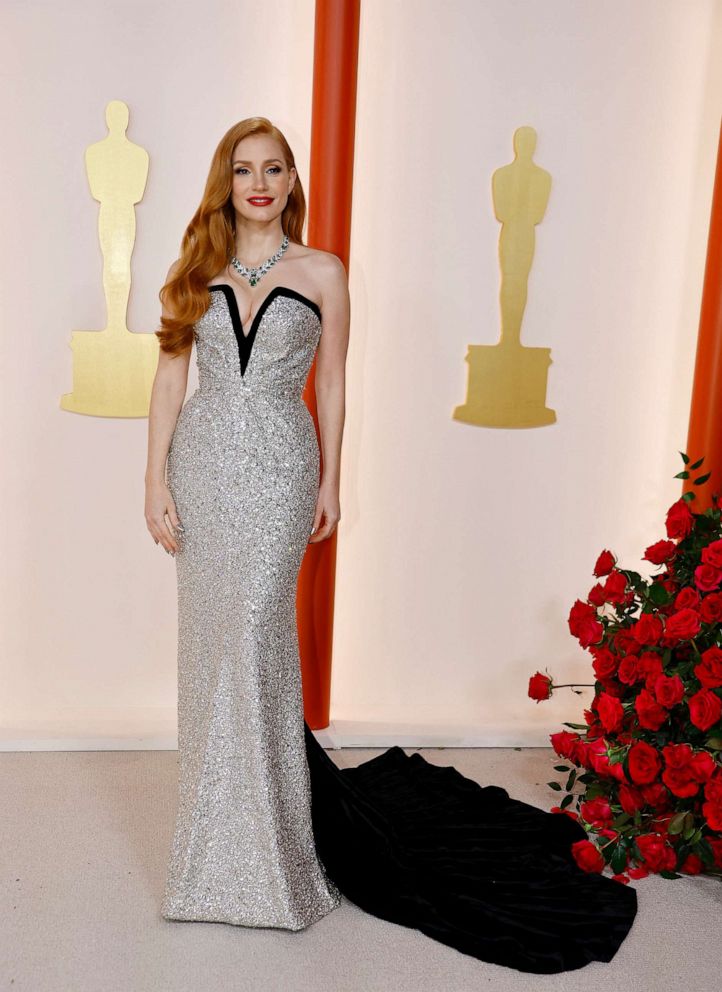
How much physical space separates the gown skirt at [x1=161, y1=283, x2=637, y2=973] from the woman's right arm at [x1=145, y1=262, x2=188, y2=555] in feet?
0.17

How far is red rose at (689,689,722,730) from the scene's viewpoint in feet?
9.48

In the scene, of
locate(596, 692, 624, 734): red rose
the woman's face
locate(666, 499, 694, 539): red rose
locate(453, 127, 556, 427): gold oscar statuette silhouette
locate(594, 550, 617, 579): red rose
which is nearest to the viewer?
the woman's face

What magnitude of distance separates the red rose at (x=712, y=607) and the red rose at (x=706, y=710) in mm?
213

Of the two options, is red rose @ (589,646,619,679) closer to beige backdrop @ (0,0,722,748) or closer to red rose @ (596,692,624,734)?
red rose @ (596,692,624,734)

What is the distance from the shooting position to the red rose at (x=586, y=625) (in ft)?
10.7

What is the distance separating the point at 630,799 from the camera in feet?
10.0

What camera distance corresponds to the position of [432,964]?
2.55m

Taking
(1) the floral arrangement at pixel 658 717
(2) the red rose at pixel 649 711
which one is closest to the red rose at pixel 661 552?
(1) the floral arrangement at pixel 658 717

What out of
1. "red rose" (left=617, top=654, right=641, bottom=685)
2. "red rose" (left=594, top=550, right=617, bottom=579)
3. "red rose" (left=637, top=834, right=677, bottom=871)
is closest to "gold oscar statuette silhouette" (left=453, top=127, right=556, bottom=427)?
"red rose" (left=594, top=550, right=617, bottom=579)

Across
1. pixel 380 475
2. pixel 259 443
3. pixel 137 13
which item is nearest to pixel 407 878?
pixel 259 443

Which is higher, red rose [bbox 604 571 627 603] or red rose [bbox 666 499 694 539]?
red rose [bbox 666 499 694 539]

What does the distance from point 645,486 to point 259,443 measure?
203 centimetres

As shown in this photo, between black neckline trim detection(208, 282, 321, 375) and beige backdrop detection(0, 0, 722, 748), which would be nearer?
black neckline trim detection(208, 282, 321, 375)

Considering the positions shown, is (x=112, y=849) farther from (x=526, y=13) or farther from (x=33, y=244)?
(x=526, y=13)
